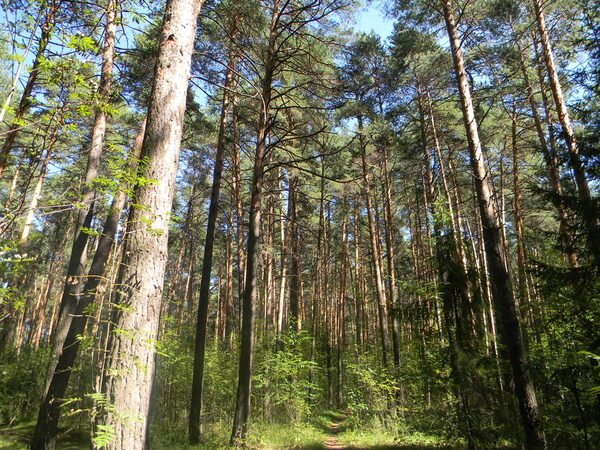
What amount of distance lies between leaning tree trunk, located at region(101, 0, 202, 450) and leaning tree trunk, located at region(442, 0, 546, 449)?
5.28 meters

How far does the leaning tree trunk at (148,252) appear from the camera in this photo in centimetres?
245

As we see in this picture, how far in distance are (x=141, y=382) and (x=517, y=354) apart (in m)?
5.49

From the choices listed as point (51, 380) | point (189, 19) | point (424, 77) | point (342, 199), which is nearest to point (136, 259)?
point (189, 19)

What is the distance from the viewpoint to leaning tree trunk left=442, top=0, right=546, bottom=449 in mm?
4910

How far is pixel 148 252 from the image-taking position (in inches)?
111

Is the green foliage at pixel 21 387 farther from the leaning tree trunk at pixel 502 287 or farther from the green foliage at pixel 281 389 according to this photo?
the leaning tree trunk at pixel 502 287

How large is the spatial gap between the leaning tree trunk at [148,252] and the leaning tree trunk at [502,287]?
208 inches

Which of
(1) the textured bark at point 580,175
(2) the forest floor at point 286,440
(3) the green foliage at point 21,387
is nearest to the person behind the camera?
(1) the textured bark at point 580,175

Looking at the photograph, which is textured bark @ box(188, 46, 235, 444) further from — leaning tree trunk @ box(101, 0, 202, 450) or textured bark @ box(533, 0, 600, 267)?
textured bark @ box(533, 0, 600, 267)

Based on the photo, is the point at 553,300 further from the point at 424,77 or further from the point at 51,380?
the point at 51,380

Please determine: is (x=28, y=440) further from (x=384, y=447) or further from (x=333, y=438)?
(x=384, y=447)

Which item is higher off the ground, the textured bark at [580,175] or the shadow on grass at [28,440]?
the textured bark at [580,175]

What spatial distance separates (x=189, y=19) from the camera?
351 centimetres

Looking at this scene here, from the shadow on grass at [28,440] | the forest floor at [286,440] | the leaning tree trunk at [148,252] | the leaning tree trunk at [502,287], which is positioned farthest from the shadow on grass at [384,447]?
the leaning tree trunk at [148,252]
